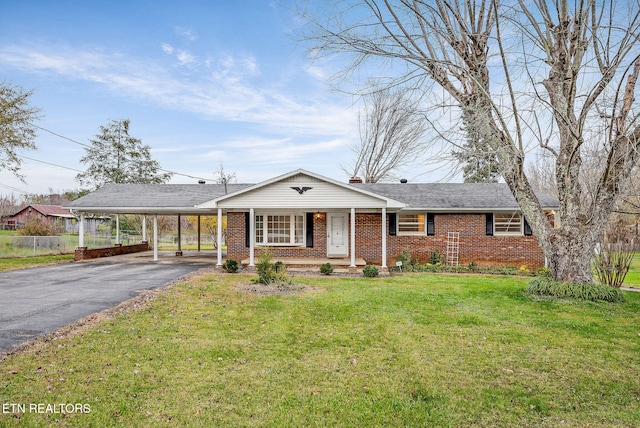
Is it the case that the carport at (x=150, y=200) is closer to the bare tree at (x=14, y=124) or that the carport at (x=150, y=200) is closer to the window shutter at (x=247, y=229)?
the window shutter at (x=247, y=229)

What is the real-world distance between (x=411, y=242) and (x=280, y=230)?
5.97 metres

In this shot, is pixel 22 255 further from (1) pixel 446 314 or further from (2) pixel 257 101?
(1) pixel 446 314

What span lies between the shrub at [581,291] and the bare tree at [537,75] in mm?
271

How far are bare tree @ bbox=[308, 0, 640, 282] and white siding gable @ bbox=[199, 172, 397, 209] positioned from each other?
17.9 ft

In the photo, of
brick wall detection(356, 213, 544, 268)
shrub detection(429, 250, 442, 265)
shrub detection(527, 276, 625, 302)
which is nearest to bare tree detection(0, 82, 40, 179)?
brick wall detection(356, 213, 544, 268)

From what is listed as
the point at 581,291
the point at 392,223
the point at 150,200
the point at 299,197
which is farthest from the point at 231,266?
the point at 581,291

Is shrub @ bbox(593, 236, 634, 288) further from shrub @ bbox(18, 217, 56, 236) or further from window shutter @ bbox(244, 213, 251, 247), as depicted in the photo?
shrub @ bbox(18, 217, 56, 236)

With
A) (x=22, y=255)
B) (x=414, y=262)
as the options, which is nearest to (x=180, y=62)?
(x=22, y=255)

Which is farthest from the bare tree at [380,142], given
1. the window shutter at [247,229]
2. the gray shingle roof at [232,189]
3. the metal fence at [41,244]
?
the metal fence at [41,244]

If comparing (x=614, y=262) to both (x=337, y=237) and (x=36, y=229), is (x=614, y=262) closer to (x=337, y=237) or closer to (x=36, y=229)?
(x=337, y=237)

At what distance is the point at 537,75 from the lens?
7582mm

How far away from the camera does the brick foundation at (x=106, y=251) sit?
54.1ft

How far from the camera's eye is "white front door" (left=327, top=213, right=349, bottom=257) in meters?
15.4

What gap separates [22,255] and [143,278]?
35.9 ft
